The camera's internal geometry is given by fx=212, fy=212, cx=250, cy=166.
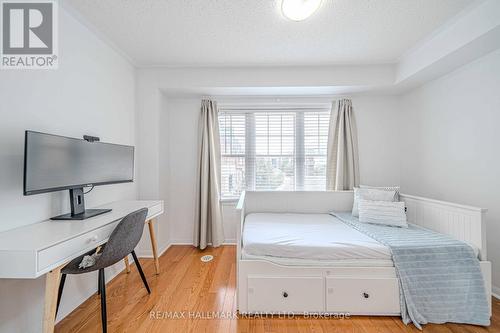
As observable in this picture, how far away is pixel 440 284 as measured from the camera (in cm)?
156

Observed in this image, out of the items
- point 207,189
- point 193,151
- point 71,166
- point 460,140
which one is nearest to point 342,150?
point 460,140

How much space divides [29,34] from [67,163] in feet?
3.17

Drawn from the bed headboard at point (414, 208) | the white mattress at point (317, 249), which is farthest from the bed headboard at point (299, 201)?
the white mattress at point (317, 249)

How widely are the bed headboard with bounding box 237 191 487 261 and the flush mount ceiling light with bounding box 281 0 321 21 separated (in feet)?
5.16

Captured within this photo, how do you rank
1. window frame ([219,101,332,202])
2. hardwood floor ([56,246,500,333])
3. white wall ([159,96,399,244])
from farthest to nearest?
window frame ([219,101,332,202]) → white wall ([159,96,399,244]) → hardwood floor ([56,246,500,333])

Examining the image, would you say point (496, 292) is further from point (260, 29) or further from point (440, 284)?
point (260, 29)

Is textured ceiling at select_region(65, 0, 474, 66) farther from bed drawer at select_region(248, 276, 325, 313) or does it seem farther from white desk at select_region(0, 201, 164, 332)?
bed drawer at select_region(248, 276, 325, 313)

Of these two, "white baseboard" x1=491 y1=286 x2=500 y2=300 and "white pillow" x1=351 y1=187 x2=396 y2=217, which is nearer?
"white baseboard" x1=491 y1=286 x2=500 y2=300

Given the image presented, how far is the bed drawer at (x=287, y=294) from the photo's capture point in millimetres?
1623

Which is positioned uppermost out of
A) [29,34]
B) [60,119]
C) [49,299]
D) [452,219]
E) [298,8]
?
[298,8]

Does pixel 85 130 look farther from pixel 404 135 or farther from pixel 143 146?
pixel 404 135

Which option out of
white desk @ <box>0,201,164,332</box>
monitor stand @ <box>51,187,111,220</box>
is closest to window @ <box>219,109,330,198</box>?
monitor stand @ <box>51,187,111,220</box>

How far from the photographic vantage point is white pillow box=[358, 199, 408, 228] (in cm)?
211

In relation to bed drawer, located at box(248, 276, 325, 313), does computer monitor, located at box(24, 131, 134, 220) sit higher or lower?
higher
